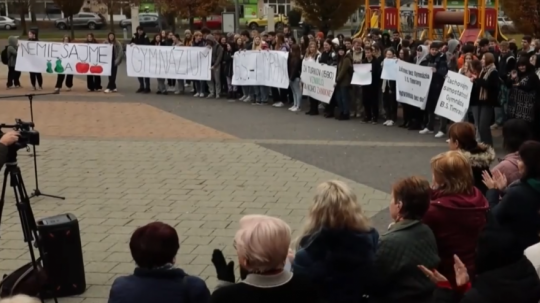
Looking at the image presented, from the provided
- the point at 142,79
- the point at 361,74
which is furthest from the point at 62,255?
the point at 142,79

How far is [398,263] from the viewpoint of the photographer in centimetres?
441

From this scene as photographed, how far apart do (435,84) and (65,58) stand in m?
11.8

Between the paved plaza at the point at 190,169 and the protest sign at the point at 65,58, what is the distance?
328 centimetres

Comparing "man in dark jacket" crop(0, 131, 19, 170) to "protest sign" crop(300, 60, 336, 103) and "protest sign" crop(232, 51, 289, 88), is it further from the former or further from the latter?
"protest sign" crop(232, 51, 289, 88)

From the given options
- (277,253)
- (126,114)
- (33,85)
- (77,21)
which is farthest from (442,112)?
(77,21)

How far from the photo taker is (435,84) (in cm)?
1461

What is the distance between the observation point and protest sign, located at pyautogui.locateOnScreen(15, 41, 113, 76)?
71.9ft

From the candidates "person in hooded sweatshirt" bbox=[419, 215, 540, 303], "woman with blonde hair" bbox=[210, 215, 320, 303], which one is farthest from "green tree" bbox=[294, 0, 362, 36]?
"woman with blonde hair" bbox=[210, 215, 320, 303]

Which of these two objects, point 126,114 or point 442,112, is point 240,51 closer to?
point 126,114

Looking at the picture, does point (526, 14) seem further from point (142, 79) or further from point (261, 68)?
point (142, 79)

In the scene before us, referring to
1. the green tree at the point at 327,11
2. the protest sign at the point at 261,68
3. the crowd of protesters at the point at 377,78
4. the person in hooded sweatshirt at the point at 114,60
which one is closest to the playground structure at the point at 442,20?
the crowd of protesters at the point at 377,78

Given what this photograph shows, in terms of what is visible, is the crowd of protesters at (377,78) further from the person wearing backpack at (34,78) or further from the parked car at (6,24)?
the parked car at (6,24)

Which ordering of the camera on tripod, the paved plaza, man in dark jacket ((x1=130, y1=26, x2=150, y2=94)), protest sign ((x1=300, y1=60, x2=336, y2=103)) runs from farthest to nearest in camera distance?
man in dark jacket ((x1=130, y1=26, x2=150, y2=94)) → protest sign ((x1=300, y1=60, x2=336, y2=103)) → the paved plaza → the camera on tripod

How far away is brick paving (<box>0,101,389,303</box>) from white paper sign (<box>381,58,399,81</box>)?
3.76 meters
